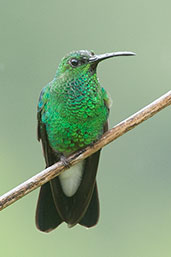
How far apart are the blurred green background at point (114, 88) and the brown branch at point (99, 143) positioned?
7.06 ft

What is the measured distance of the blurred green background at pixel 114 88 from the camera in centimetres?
584

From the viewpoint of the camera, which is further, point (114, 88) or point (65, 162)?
point (114, 88)

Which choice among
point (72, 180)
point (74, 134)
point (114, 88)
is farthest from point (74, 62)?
point (114, 88)

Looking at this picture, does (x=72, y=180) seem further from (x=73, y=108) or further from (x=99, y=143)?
(x=73, y=108)

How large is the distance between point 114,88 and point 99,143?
2.05 meters

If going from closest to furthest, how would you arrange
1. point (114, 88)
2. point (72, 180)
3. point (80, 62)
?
point (80, 62)
point (72, 180)
point (114, 88)

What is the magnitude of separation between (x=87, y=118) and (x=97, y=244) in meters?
2.54

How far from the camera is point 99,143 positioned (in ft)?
12.5

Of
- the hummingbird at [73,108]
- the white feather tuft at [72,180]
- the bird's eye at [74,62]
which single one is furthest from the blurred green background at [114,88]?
the bird's eye at [74,62]

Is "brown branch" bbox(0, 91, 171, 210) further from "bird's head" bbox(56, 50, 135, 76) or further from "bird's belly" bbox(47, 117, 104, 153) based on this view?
"bird's head" bbox(56, 50, 135, 76)

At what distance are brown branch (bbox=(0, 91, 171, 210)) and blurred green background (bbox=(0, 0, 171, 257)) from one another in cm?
215

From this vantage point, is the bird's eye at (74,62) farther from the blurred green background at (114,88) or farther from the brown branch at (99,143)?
the blurred green background at (114,88)

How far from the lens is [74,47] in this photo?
6.01 metres

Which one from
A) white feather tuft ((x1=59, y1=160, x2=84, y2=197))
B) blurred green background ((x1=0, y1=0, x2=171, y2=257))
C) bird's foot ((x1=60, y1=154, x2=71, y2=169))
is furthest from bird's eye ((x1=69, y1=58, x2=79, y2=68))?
blurred green background ((x1=0, y1=0, x2=171, y2=257))
